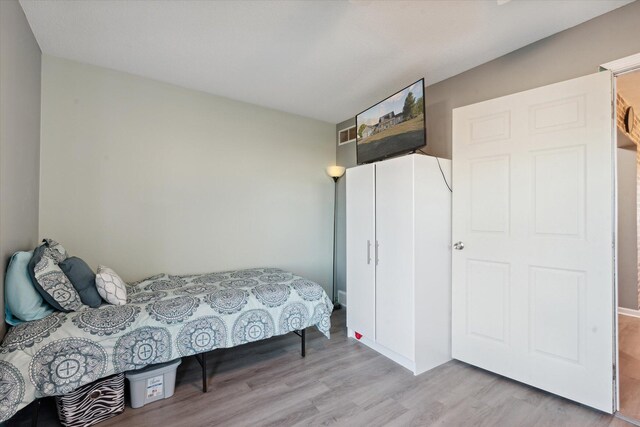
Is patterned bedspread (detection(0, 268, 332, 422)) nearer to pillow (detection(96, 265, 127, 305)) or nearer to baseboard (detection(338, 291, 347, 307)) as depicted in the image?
pillow (detection(96, 265, 127, 305))

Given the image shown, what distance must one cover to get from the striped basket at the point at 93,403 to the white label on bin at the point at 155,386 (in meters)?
0.15

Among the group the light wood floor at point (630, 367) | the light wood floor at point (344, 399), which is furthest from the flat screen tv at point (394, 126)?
the light wood floor at point (630, 367)

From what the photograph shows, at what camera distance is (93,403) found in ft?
5.69

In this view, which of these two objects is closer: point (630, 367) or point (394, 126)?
point (630, 367)

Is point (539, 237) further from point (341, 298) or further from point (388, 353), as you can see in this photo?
point (341, 298)

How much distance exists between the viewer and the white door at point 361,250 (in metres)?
2.74

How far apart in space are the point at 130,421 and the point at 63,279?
0.98 metres

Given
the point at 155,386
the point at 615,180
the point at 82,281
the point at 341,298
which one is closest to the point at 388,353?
the point at 341,298

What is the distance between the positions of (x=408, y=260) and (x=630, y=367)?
6.60 feet

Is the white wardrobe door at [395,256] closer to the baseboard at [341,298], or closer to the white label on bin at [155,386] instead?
the baseboard at [341,298]

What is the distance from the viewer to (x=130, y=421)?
1.77 m

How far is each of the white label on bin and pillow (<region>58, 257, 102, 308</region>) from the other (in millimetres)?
632

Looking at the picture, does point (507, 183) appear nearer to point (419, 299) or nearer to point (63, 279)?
point (419, 299)

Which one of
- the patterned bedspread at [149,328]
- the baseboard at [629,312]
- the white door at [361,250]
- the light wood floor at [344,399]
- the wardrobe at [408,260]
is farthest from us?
the baseboard at [629,312]
